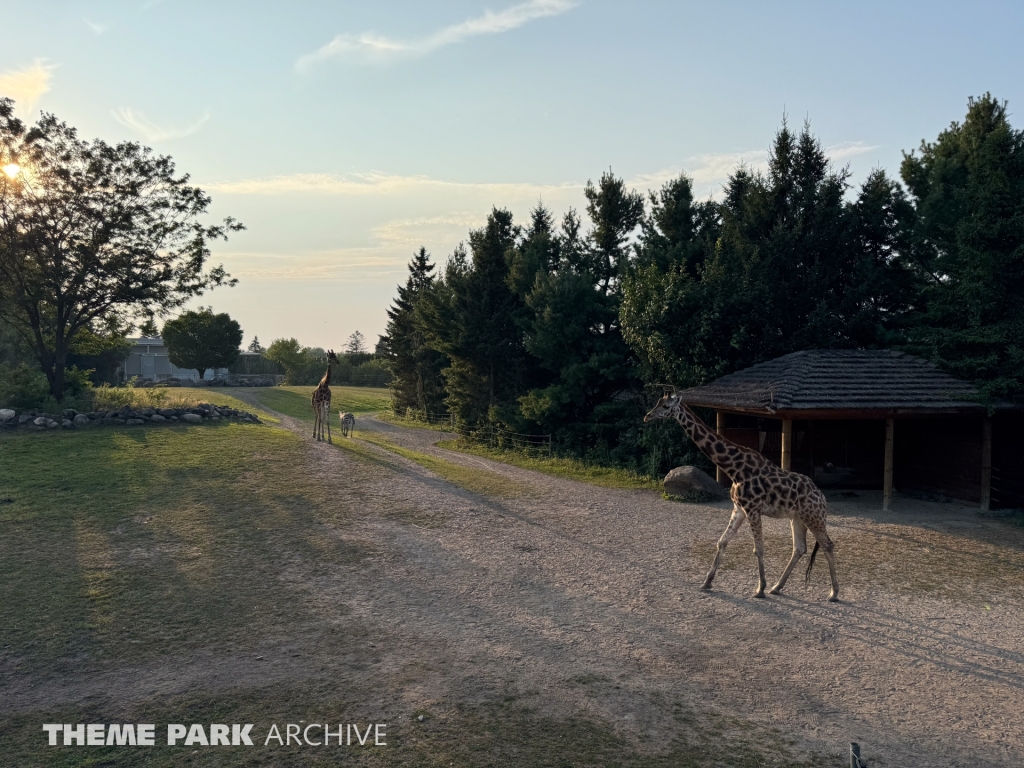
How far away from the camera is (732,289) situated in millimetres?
19688

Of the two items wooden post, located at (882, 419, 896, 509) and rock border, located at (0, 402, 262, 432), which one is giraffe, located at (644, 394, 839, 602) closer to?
wooden post, located at (882, 419, 896, 509)

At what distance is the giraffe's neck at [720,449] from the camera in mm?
10203

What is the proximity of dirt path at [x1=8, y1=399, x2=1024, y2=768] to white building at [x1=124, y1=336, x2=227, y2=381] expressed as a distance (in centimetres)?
5875

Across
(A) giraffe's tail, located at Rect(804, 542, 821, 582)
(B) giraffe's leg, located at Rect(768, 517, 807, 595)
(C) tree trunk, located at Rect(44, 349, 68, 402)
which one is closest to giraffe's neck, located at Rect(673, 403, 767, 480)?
(B) giraffe's leg, located at Rect(768, 517, 807, 595)

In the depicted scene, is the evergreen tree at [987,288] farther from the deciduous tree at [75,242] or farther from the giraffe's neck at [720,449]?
the deciduous tree at [75,242]

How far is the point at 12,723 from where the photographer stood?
594cm

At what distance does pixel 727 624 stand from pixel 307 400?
41.2 metres

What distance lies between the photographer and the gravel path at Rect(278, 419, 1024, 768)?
629 centimetres

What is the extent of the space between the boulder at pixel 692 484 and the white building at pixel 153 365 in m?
57.0

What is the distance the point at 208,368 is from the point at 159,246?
36.0m

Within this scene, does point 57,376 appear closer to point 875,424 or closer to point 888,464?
point 888,464

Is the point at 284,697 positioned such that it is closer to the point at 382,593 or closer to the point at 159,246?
the point at 382,593

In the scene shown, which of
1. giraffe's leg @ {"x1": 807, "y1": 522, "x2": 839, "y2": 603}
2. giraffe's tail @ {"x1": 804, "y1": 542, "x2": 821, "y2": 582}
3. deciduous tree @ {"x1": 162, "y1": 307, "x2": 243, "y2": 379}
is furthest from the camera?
deciduous tree @ {"x1": 162, "y1": 307, "x2": 243, "y2": 379}

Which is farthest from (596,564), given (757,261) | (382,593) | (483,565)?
(757,261)
